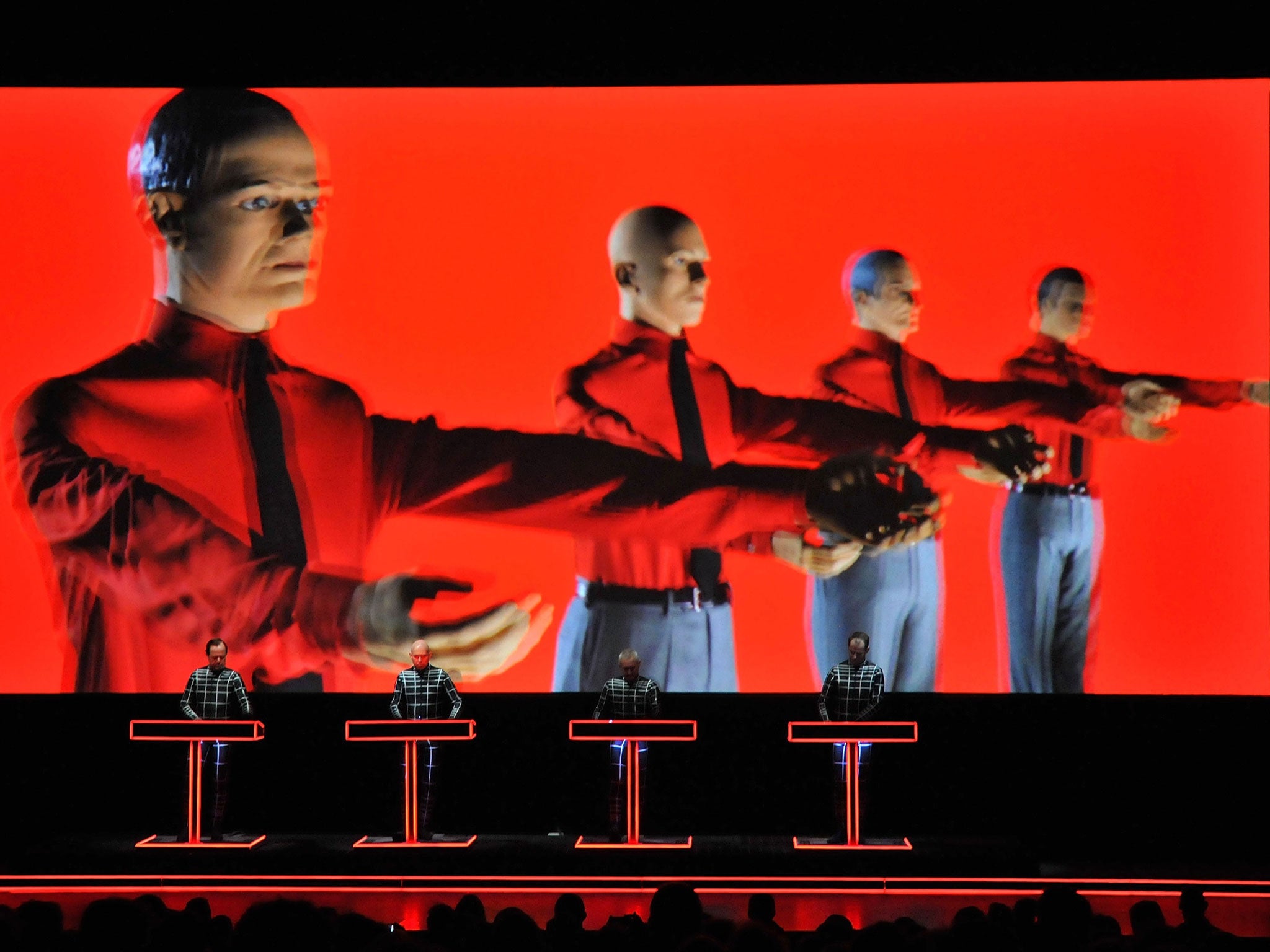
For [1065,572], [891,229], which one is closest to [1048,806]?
[1065,572]

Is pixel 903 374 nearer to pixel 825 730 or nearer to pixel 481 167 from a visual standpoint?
pixel 825 730

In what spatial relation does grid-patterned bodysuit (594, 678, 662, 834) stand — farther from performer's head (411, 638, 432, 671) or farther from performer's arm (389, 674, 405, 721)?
performer's arm (389, 674, 405, 721)

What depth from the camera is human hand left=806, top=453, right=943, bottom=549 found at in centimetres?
922

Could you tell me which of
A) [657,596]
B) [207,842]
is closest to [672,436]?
[657,596]

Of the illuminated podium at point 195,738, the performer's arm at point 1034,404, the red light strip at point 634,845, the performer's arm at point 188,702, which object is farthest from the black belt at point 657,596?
the performer's arm at point 188,702

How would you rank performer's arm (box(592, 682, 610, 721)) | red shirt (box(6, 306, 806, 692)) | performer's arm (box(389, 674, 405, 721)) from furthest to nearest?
red shirt (box(6, 306, 806, 692)) → performer's arm (box(389, 674, 405, 721)) → performer's arm (box(592, 682, 610, 721))

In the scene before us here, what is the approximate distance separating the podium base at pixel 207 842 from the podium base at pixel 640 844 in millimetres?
1928

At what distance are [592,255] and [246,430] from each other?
2539 millimetres

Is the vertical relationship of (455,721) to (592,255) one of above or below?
below

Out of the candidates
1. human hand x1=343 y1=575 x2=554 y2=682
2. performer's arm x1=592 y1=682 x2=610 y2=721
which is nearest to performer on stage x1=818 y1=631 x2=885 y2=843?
performer's arm x1=592 y1=682 x2=610 y2=721

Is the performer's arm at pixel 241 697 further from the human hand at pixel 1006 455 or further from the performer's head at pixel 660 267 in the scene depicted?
the human hand at pixel 1006 455

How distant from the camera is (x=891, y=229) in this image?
365 inches

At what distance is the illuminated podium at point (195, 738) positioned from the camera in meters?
8.15

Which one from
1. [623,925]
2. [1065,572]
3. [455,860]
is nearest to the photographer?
[623,925]
